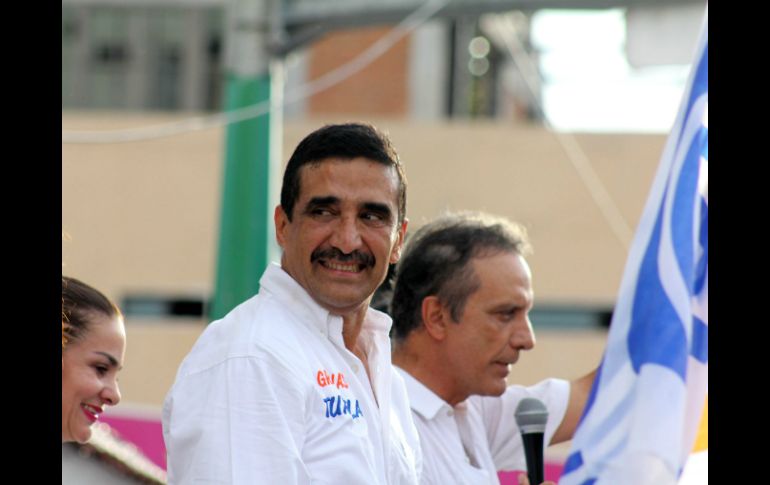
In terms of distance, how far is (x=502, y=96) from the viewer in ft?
77.5

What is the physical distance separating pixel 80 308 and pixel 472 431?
1281mm

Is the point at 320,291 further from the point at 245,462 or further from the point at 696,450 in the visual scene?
the point at 696,450

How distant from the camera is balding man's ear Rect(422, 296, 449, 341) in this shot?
162 inches

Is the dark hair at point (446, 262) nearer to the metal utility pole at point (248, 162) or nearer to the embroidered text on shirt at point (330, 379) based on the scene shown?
the embroidered text on shirt at point (330, 379)

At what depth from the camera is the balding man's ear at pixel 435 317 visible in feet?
13.5

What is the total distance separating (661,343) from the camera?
3.39 metres

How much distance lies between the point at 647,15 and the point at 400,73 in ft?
37.5

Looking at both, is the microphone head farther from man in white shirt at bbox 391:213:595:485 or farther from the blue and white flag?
the blue and white flag

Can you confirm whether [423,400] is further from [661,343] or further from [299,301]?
[299,301]

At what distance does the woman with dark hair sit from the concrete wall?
12.3 m

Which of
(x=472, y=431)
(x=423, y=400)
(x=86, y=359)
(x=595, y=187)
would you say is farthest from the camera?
(x=595, y=187)

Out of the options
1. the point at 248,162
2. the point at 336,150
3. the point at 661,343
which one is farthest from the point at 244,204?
the point at 336,150

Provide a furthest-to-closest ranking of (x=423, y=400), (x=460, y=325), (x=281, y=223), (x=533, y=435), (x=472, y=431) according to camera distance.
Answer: (x=472, y=431), (x=460, y=325), (x=423, y=400), (x=533, y=435), (x=281, y=223)
